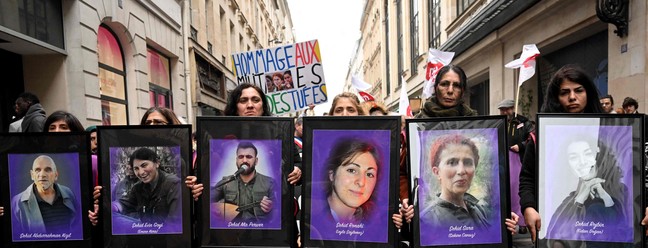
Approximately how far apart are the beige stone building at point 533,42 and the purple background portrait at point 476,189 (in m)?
2.10

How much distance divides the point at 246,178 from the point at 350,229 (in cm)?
68

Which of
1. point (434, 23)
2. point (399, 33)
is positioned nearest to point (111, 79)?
point (434, 23)

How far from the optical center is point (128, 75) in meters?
9.42

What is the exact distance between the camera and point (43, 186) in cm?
230

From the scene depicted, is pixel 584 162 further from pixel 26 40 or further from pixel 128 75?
pixel 128 75

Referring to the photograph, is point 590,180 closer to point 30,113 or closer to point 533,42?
point 30,113

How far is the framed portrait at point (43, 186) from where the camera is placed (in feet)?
7.48

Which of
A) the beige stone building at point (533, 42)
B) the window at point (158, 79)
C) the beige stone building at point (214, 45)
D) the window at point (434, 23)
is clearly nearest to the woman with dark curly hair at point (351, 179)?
the beige stone building at point (533, 42)

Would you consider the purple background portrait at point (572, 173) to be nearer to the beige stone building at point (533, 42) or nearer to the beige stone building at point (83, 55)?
the beige stone building at point (533, 42)

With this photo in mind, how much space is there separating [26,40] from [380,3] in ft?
110

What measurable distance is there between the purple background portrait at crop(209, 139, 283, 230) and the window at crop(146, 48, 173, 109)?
31.5ft

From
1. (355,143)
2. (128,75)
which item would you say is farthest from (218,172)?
(128,75)

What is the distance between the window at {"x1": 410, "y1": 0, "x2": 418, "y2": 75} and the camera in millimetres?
22581

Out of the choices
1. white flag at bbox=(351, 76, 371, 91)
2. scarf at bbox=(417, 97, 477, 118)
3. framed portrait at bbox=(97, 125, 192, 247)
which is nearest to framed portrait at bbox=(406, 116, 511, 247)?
scarf at bbox=(417, 97, 477, 118)
